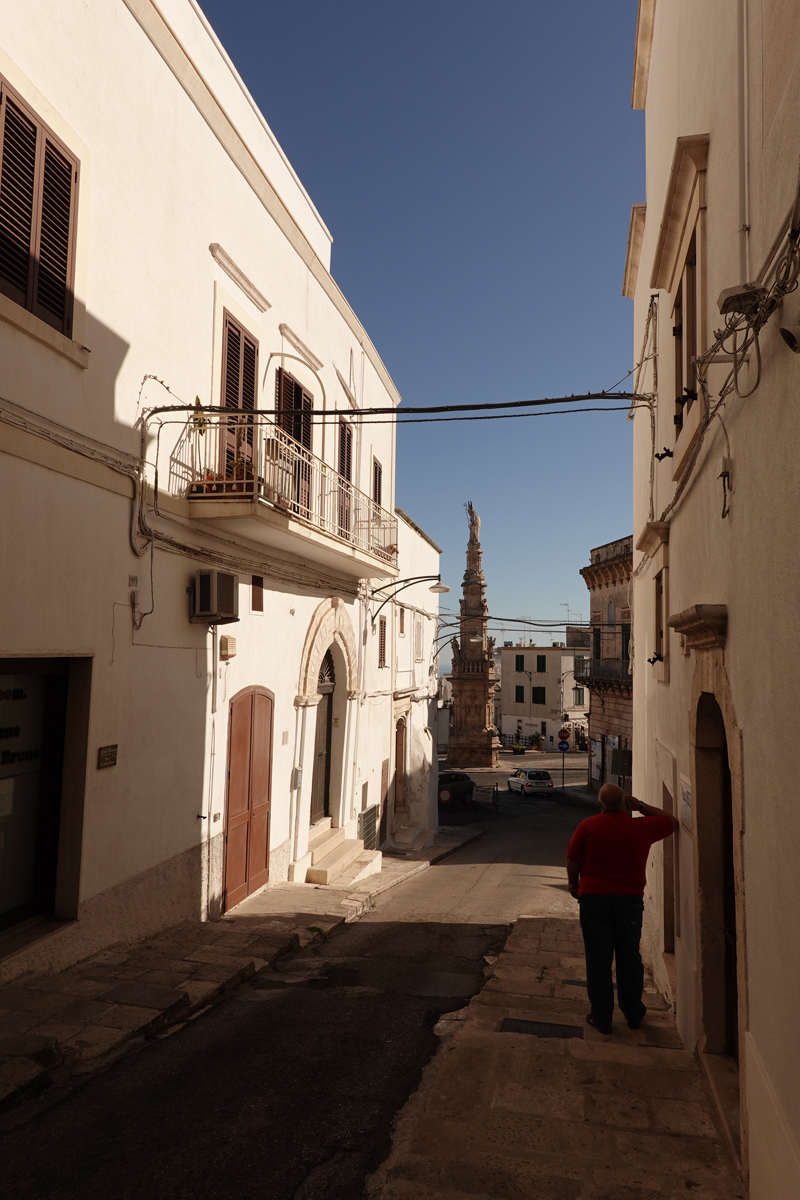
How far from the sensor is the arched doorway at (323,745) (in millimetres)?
14086

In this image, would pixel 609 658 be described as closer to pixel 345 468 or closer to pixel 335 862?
pixel 345 468

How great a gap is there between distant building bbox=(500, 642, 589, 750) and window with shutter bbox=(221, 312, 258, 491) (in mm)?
51309

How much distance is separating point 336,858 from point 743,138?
38.7 ft

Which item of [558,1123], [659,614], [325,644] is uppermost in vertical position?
[659,614]

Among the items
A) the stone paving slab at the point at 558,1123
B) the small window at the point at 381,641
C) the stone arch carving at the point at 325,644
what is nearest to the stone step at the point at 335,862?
the stone arch carving at the point at 325,644

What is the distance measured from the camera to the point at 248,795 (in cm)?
1033

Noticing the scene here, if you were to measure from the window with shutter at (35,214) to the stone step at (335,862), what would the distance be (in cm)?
874

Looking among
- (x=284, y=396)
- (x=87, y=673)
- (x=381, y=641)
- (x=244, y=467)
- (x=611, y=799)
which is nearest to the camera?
(x=611, y=799)

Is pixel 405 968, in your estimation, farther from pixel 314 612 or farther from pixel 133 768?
pixel 314 612

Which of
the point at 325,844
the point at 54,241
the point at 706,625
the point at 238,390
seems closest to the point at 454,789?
the point at 325,844

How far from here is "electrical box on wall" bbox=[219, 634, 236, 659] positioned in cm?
945

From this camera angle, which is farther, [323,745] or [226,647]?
[323,745]

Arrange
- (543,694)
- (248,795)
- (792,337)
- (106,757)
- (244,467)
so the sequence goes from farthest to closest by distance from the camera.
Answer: (543,694), (248,795), (244,467), (106,757), (792,337)

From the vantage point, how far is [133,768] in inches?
302
